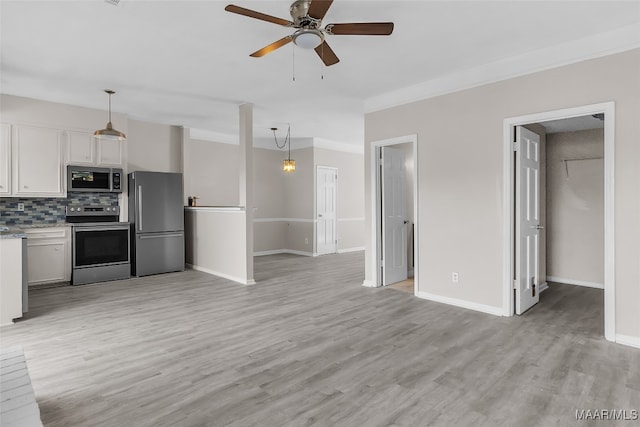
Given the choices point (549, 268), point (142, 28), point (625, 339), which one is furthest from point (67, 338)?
point (549, 268)

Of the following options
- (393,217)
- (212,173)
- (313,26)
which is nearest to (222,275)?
(212,173)

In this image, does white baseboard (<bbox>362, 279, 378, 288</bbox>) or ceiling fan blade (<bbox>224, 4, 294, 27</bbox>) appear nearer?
ceiling fan blade (<bbox>224, 4, 294, 27</bbox>)

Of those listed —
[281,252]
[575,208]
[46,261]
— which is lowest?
[281,252]

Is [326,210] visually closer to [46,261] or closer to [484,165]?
[484,165]

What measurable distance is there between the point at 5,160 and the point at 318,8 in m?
4.95

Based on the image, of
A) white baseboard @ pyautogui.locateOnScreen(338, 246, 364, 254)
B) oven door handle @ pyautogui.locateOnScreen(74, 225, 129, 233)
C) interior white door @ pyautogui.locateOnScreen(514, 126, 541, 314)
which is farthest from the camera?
white baseboard @ pyautogui.locateOnScreen(338, 246, 364, 254)

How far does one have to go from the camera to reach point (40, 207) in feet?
17.3

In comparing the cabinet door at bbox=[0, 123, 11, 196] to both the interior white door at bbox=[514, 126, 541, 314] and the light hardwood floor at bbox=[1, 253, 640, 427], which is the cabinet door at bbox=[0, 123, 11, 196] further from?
the interior white door at bbox=[514, 126, 541, 314]

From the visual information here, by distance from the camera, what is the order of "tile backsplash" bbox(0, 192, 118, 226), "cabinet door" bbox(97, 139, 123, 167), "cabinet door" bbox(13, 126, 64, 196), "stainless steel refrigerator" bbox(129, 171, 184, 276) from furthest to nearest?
"stainless steel refrigerator" bbox(129, 171, 184, 276) < "cabinet door" bbox(97, 139, 123, 167) < "tile backsplash" bbox(0, 192, 118, 226) < "cabinet door" bbox(13, 126, 64, 196)

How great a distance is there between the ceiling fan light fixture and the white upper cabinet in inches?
176

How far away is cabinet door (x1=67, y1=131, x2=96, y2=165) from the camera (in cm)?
534

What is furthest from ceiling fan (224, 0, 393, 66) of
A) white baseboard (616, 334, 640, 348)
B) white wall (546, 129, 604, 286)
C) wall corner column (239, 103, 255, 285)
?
white wall (546, 129, 604, 286)

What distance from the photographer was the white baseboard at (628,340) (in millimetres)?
2941

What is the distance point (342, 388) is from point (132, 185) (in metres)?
5.02
